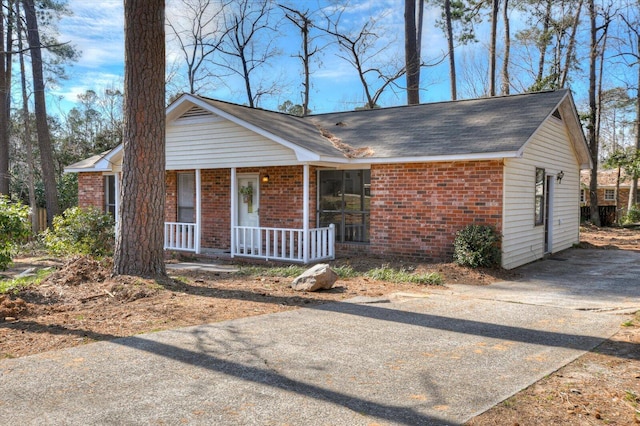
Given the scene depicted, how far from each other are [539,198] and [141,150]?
30.9 ft

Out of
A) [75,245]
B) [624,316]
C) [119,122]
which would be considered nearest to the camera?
[624,316]

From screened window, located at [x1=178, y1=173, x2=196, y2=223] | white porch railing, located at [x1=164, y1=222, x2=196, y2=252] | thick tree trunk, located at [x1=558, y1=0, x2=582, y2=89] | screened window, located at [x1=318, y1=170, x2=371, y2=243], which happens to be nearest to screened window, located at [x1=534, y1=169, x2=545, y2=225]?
screened window, located at [x1=318, y1=170, x2=371, y2=243]

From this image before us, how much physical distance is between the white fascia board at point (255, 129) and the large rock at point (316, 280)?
3.38 meters

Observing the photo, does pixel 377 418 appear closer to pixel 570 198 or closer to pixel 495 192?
pixel 495 192

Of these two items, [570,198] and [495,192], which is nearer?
[495,192]

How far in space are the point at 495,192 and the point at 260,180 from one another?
6.17 metres

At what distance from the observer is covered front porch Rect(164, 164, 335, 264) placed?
12023 mm

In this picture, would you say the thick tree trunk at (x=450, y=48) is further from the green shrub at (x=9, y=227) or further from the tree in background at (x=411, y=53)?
the green shrub at (x=9, y=227)

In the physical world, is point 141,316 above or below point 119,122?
below

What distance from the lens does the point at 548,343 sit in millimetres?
5418

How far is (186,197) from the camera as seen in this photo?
49.9 ft

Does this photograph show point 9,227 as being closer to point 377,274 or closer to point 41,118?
point 377,274

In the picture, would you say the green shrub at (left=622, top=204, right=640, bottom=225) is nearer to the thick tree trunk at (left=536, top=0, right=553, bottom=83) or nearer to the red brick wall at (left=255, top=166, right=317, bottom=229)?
the thick tree trunk at (left=536, top=0, right=553, bottom=83)

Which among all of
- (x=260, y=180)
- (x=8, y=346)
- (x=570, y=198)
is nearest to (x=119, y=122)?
(x=260, y=180)
